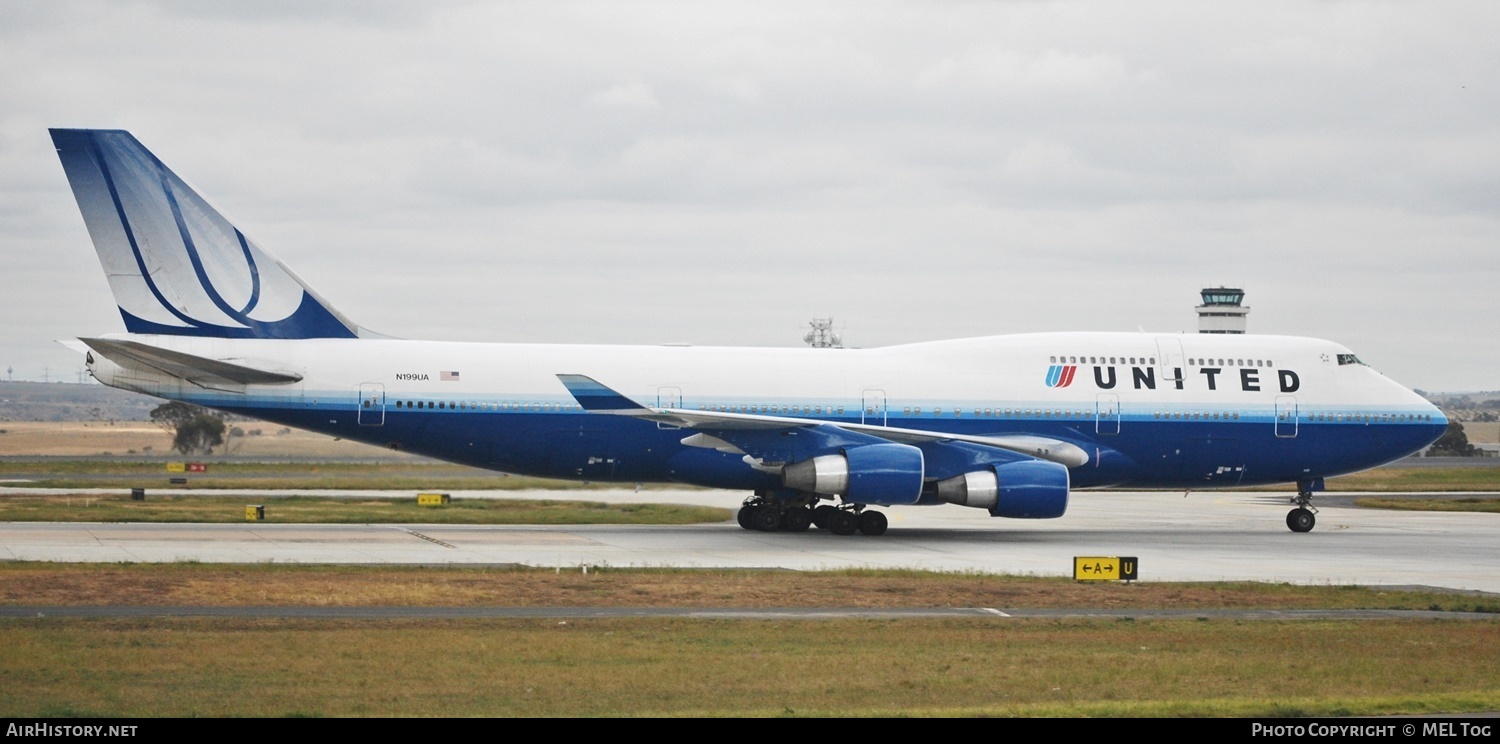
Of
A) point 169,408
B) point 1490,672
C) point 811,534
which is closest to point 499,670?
point 1490,672

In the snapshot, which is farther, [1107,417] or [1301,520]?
[1301,520]

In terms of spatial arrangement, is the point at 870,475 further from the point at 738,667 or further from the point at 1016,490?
the point at 738,667

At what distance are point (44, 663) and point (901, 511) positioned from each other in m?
30.5

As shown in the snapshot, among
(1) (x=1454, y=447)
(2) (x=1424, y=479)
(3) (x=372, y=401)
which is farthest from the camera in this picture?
(1) (x=1454, y=447)

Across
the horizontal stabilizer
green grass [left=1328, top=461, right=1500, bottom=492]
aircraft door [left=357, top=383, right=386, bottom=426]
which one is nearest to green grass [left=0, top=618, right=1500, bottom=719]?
the horizontal stabilizer

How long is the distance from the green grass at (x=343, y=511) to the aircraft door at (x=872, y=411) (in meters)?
6.17

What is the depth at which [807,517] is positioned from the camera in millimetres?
34500

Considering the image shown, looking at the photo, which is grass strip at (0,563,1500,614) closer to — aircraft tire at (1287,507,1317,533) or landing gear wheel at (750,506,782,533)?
landing gear wheel at (750,506,782,533)

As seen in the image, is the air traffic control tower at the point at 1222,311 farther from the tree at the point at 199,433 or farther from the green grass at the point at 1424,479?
the tree at the point at 199,433

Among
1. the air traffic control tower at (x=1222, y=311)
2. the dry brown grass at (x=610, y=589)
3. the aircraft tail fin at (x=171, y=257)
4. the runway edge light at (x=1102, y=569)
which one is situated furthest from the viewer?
the air traffic control tower at (x=1222, y=311)

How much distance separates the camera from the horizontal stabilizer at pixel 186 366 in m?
30.5

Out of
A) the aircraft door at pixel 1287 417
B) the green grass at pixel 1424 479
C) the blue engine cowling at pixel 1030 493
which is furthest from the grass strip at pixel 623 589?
the green grass at pixel 1424 479

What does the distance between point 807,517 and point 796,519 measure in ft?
0.89

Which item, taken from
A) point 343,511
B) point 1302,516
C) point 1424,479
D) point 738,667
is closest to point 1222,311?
point 1424,479
